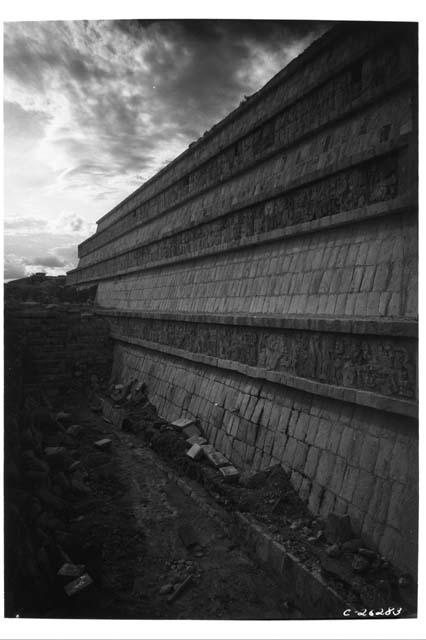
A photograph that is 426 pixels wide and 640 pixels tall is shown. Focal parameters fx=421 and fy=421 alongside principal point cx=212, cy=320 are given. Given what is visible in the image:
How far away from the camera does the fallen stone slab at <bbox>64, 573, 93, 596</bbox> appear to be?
166 inches

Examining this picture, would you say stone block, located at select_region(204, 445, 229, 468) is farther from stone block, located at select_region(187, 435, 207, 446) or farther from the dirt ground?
the dirt ground

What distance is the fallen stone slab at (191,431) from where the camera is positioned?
8.09 m

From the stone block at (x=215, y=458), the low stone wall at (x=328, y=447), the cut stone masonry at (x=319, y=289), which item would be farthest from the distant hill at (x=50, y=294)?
the stone block at (x=215, y=458)

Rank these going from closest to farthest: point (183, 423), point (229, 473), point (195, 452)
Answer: point (229, 473) → point (195, 452) → point (183, 423)

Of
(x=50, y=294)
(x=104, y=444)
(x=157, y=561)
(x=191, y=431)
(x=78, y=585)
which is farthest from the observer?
(x=50, y=294)

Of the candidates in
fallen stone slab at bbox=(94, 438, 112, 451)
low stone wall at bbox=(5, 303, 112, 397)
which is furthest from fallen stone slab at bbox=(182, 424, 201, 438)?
low stone wall at bbox=(5, 303, 112, 397)

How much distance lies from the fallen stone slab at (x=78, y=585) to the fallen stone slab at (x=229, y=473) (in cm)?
249

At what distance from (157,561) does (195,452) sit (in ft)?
7.93

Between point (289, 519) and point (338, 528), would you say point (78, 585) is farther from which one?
point (338, 528)

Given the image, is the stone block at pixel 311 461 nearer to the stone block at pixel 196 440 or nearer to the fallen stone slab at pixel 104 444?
the stone block at pixel 196 440

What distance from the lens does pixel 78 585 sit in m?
4.27

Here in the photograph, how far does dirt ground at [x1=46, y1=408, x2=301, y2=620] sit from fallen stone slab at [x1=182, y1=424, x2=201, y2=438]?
1154 mm

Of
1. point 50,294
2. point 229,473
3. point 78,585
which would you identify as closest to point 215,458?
point 229,473

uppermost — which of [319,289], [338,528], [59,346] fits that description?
[319,289]
